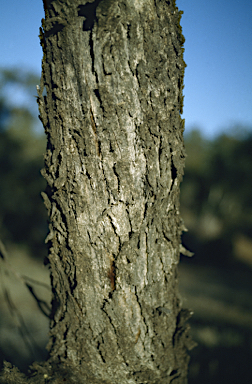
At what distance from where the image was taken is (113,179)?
102cm

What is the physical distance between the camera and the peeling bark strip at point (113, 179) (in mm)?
960

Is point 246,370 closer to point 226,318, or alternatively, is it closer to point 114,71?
point 226,318

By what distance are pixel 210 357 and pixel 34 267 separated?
270 inches

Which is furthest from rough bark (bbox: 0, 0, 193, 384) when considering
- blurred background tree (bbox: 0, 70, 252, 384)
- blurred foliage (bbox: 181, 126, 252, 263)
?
blurred foliage (bbox: 181, 126, 252, 263)

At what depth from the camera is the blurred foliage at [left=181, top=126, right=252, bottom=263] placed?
29.3 ft

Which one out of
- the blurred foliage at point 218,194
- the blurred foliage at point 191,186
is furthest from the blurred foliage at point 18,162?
the blurred foliage at point 218,194

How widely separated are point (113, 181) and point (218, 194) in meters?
9.32

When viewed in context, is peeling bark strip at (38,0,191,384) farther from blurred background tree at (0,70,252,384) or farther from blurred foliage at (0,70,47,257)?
blurred foliage at (0,70,47,257)

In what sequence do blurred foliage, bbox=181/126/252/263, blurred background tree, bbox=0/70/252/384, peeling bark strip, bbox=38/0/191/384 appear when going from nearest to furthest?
1. peeling bark strip, bbox=38/0/191/384
2. blurred background tree, bbox=0/70/252/384
3. blurred foliage, bbox=181/126/252/263

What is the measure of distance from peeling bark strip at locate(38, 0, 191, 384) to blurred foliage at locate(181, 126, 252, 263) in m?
8.58

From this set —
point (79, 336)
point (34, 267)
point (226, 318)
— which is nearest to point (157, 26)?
point (79, 336)

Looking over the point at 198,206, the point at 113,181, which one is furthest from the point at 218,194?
the point at 113,181

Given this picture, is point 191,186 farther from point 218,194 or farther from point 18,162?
point 18,162

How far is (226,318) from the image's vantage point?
4.31 m
